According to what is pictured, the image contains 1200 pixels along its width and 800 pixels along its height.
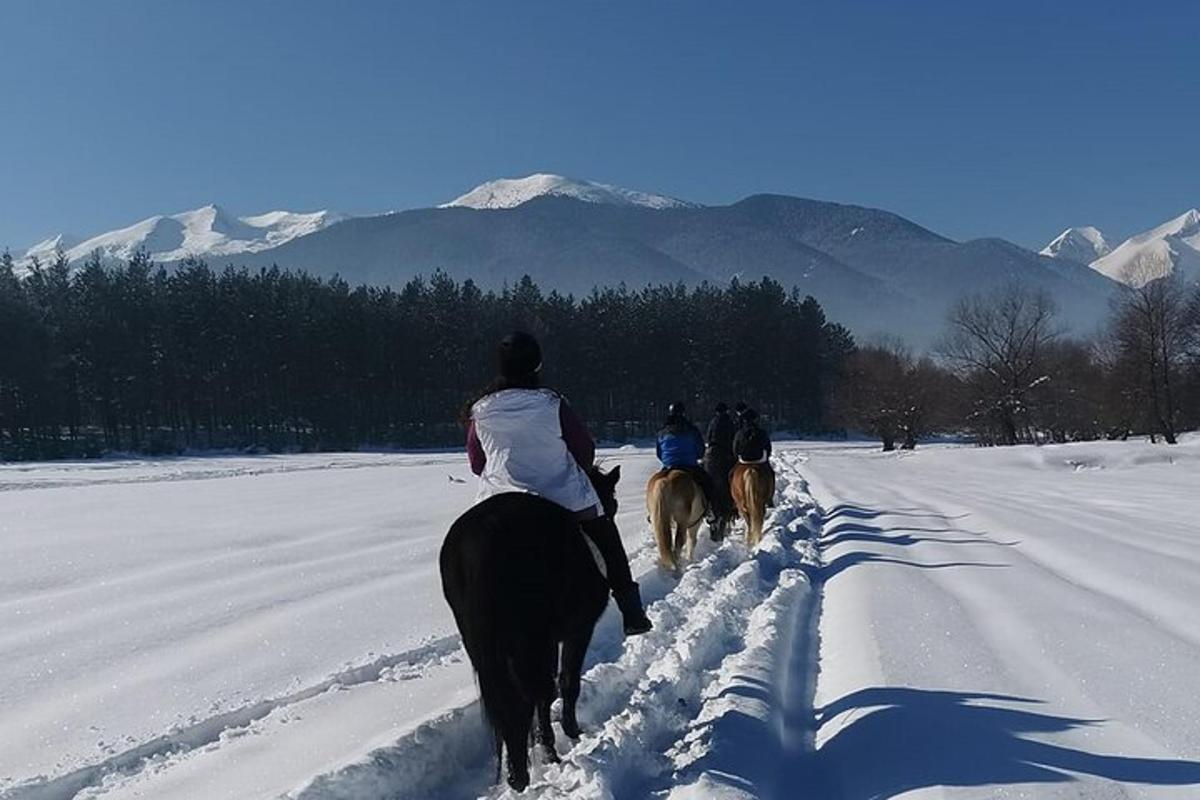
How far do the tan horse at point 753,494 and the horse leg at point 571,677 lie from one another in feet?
24.8

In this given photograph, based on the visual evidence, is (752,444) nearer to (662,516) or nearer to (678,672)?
(662,516)

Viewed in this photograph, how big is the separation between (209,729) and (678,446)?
25.4 feet

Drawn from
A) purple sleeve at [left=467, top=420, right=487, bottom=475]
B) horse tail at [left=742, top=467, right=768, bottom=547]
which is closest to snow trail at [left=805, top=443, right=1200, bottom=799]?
horse tail at [left=742, top=467, right=768, bottom=547]

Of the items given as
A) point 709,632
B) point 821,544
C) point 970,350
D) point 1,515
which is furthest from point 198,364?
point 709,632

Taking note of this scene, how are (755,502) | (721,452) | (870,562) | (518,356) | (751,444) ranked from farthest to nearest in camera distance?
1. (721,452)
2. (751,444)
3. (755,502)
4. (870,562)
5. (518,356)

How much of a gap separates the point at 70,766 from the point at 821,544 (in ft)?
33.1

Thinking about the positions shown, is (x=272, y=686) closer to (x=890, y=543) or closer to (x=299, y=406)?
(x=890, y=543)

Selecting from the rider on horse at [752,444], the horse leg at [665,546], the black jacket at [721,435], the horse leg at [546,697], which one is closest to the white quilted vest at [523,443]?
the horse leg at [546,697]

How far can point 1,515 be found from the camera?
1841 centimetres

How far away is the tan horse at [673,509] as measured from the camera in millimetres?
10742

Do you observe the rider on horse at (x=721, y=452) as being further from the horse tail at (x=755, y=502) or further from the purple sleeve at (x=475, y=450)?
the purple sleeve at (x=475, y=450)

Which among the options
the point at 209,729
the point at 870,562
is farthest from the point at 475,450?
the point at 870,562

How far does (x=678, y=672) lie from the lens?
5781mm

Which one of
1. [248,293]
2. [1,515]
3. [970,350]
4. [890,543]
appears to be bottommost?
[890,543]
